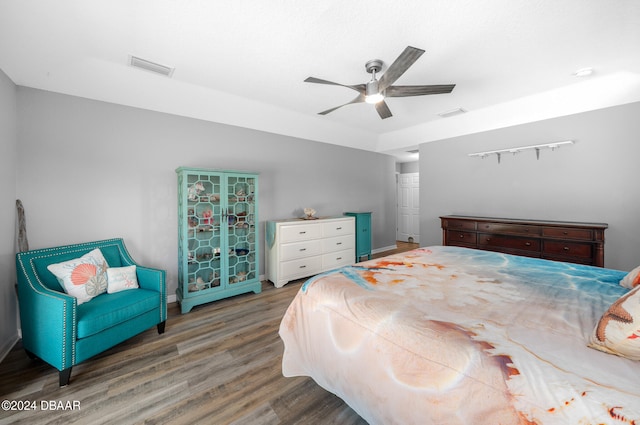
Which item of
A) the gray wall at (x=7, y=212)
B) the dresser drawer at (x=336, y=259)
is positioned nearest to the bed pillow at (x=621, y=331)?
the dresser drawer at (x=336, y=259)

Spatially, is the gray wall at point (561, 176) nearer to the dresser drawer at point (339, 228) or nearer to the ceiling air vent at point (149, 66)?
the dresser drawer at point (339, 228)

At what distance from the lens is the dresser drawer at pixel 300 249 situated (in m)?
3.76

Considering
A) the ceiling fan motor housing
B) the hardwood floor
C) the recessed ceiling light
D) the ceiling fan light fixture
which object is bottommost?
the hardwood floor

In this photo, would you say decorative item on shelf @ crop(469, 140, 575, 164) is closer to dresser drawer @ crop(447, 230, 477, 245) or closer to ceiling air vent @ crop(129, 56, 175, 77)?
dresser drawer @ crop(447, 230, 477, 245)

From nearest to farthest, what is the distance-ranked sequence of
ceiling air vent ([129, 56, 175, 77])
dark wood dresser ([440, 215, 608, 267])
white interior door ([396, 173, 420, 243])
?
ceiling air vent ([129, 56, 175, 77]) < dark wood dresser ([440, 215, 608, 267]) < white interior door ([396, 173, 420, 243])

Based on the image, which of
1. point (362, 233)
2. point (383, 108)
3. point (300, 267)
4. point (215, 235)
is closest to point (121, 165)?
point (215, 235)

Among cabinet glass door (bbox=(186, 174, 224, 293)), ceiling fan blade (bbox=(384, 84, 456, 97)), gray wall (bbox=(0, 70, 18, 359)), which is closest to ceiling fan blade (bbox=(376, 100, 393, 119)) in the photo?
ceiling fan blade (bbox=(384, 84, 456, 97))

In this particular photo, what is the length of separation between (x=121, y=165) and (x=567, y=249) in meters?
5.49

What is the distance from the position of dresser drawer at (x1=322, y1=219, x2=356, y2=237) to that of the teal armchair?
2.42 metres

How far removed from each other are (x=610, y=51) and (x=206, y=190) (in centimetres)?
444

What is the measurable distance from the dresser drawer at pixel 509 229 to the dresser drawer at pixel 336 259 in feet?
6.96

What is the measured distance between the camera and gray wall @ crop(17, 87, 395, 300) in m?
2.49

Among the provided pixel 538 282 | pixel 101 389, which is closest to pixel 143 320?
pixel 101 389

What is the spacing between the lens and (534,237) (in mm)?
3291
